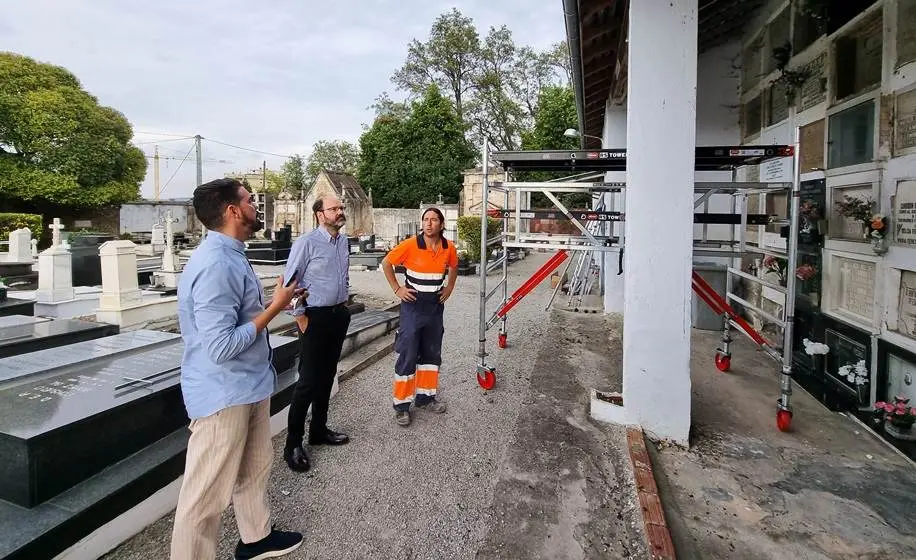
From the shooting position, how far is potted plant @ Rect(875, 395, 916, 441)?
3.13 metres

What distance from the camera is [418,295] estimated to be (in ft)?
12.2

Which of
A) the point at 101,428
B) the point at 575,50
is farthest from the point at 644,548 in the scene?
the point at 575,50

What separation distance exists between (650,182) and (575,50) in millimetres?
2283

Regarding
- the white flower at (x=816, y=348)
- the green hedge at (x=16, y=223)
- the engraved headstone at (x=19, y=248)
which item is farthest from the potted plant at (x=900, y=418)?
the green hedge at (x=16, y=223)

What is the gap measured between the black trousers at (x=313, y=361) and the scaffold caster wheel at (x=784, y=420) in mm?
3225

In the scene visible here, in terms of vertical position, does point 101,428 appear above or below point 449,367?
above

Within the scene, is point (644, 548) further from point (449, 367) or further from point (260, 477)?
point (449, 367)

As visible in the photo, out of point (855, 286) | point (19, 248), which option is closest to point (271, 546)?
point (855, 286)

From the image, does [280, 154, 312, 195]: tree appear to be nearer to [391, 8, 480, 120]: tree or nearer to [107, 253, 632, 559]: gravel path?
[391, 8, 480, 120]: tree

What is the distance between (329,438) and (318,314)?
90 cm

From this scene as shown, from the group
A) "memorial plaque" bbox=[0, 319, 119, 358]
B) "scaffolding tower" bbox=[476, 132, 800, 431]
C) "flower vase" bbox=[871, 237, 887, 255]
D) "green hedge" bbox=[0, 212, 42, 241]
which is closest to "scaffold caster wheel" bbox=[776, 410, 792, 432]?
A: "scaffolding tower" bbox=[476, 132, 800, 431]

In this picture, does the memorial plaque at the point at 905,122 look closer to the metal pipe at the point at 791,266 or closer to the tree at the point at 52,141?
the metal pipe at the point at 791,266

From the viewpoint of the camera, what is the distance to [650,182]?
327 centimetres

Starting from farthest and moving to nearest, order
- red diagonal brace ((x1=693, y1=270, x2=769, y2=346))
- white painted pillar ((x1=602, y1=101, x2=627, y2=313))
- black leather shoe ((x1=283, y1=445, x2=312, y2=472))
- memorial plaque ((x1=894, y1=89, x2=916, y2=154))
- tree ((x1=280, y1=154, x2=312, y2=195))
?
tree ((x1=280, y1=154, x2=312, y2=195)), white painted pillar ((x1=602, y1=101, x2=627, y2=313)), red diagonal brace ((x1=693, y1=270, x2=769, y2=346)), memorial plaque ((x1=894, y1=89, x2=916, y2=154)), black leather shoe ((x1=283, y1=445, x2=312, y2=472))
